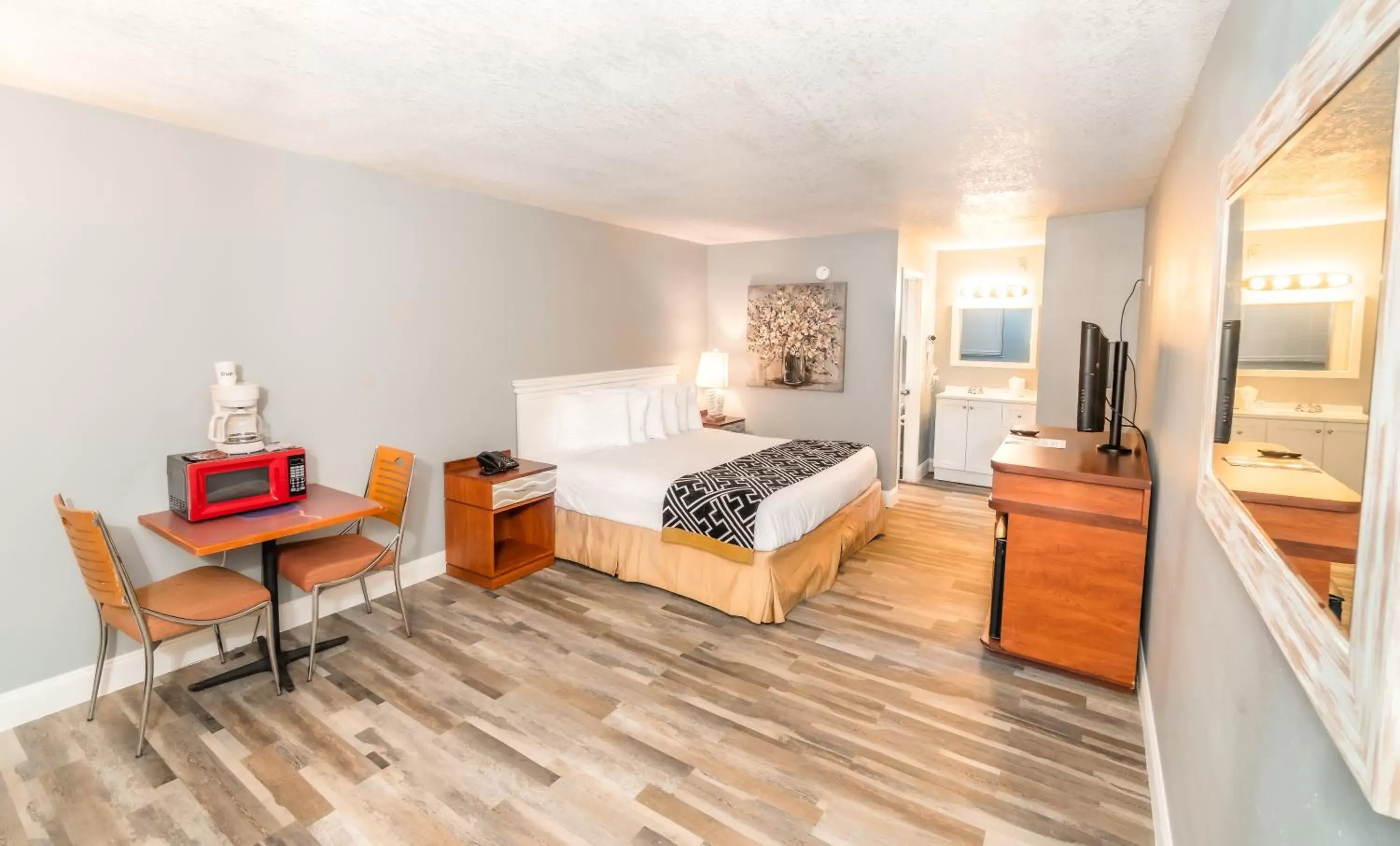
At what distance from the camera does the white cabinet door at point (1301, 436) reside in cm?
90

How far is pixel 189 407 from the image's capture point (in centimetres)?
300

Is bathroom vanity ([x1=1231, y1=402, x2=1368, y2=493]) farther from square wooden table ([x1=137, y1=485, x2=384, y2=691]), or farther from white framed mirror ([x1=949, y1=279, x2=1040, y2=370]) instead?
white framed mirror ([x1=949, y1=279, x2=1040, y2=370])

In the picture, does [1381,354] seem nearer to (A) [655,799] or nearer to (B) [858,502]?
(A) [655,799]

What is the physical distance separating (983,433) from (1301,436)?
5.83 meters

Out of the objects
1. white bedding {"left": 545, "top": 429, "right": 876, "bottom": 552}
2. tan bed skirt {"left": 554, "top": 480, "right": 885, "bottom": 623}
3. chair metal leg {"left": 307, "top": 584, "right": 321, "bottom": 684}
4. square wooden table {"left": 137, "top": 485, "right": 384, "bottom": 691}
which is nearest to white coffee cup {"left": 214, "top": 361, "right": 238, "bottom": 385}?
square wooden table {"left": 137, "top": 485, "right": 384, "bottom": 691}

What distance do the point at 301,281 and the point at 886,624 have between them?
363 centimetres

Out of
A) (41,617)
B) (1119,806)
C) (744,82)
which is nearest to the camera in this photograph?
(1119,806)

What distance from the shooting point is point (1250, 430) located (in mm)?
1229

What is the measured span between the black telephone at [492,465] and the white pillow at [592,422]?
1.97ft

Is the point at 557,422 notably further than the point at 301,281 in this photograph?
Yes

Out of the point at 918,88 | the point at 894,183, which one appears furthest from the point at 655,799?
the point at 894,183

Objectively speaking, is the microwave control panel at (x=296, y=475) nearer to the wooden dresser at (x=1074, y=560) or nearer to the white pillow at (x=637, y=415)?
the white pillow at (x=637, y=415)

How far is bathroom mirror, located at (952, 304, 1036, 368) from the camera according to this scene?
21.4 feet

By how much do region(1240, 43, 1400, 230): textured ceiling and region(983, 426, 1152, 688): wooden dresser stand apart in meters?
1.87
